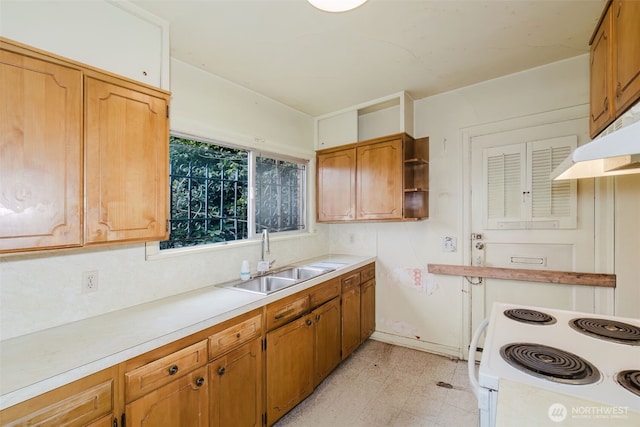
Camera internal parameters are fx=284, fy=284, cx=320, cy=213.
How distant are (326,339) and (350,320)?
1.42 feet

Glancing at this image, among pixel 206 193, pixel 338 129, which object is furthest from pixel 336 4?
pixel 338 129

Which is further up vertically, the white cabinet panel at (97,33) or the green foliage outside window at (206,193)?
the white cabinet panel at (97,33)

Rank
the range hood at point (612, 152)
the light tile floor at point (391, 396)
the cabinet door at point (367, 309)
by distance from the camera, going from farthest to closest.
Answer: the cabinet door at point (367, 309), the light tile floor at point (391, 396), the range hood at point (612, 152)

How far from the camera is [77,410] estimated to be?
3.33ft

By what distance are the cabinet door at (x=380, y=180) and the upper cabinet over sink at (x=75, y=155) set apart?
6.16 feet

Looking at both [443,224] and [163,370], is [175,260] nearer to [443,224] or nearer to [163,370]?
[163,370]

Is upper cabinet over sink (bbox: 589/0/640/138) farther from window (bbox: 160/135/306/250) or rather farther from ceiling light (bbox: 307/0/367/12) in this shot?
window (bbox: 160/135/306/250)

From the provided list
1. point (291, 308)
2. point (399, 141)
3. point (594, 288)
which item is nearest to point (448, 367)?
point (594, 288)

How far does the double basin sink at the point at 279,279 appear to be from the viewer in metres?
2.21

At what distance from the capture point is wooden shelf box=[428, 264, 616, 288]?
215 cm

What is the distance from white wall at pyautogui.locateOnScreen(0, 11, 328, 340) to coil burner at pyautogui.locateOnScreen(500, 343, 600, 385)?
1.87 m

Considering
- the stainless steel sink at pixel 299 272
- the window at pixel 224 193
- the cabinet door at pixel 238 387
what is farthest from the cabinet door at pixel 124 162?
the stainless steel sink at pixel 299 272

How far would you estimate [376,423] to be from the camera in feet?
6.40

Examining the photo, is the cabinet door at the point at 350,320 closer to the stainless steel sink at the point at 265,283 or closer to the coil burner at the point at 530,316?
the stainless steel sink at the point at 265,283
